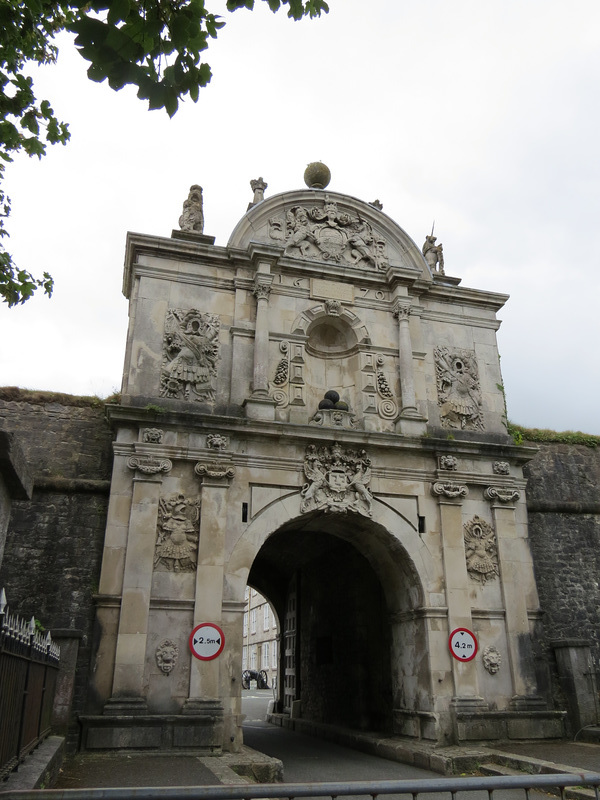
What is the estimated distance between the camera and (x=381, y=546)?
498 inches

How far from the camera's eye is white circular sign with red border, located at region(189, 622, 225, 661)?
33.9 feet

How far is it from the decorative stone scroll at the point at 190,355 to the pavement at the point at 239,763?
5689mm

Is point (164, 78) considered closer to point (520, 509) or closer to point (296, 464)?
point (296, 464)

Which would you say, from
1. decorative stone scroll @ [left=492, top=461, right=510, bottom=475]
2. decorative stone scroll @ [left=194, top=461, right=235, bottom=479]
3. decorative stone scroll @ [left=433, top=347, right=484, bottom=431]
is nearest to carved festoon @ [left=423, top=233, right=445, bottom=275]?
decorative stone scroll @ [left=433, top=347, right=484, bottom=431]

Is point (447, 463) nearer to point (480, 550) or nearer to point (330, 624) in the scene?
point (480, 550)

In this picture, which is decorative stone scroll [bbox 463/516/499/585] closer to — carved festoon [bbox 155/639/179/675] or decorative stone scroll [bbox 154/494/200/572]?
decorative stone scroll [bbox 154/494/200/572]

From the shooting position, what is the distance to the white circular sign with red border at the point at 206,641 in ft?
33.9

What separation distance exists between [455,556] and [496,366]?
428 cm

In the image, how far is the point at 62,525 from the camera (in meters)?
11.1

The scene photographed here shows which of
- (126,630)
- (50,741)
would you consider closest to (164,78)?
(50,741)

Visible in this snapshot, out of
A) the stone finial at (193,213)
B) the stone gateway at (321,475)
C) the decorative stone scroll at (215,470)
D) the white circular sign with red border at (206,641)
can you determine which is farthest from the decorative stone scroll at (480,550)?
the stone finial at (193,213)

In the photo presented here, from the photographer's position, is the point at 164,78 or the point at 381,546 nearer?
the point at 164,78

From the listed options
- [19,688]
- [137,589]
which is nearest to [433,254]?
[137,589]

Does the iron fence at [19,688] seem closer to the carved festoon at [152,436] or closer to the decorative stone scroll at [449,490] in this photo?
the carved festoon at [152,436]
